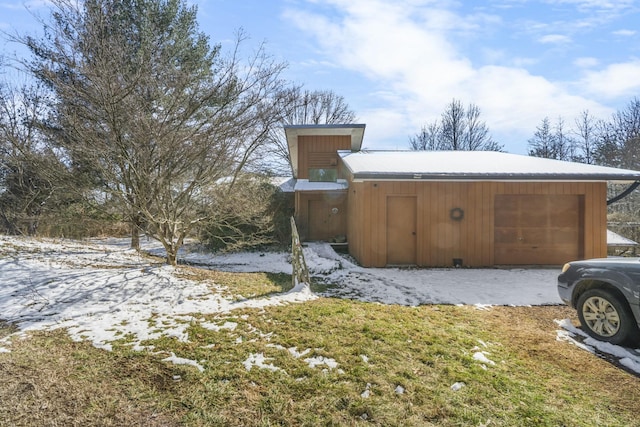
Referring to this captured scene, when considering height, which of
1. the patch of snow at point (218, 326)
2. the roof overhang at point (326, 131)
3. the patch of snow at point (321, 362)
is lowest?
the patch of snow at point (321, 362)

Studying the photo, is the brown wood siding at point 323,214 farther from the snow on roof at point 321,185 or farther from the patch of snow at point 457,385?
the patch of snow at point 457,385

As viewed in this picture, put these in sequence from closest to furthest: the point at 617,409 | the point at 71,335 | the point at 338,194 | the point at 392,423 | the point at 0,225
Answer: the point at 392,423 < the point at 617,409 < the point at 71,335 < the point at 0,225 < the point at 338,194

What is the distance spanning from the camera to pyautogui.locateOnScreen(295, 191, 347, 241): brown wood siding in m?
13.4

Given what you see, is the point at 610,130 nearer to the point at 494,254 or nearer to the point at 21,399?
the point at 494,254

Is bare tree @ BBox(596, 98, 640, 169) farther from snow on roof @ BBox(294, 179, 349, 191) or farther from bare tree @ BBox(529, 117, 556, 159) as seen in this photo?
snow on roof @ BBox(294, 179, 349, 191)

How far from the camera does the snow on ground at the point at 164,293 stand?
3678 mm

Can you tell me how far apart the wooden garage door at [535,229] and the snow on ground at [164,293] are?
595 millimetres

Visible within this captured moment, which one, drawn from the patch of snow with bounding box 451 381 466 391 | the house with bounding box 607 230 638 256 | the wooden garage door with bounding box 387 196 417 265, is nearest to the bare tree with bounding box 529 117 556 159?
the house with bounding box 607 230 638 256

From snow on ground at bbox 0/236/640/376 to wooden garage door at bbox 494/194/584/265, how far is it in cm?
59

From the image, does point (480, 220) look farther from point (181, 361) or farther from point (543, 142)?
point (543, 142)

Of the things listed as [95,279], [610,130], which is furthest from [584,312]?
[610,130]

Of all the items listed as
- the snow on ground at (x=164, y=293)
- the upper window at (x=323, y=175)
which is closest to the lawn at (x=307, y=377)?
the snow on ground at (x=164, y=293)

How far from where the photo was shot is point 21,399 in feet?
7.63

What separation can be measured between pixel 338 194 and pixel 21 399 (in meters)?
11.5
